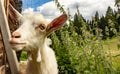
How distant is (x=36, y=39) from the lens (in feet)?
18.3

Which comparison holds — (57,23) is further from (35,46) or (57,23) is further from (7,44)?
(7,44)

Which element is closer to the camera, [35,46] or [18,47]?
[18,47]

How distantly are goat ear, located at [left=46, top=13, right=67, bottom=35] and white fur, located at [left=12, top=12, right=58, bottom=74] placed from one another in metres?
0.08

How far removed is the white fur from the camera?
5422 millimetres

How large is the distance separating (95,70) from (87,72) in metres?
0.27

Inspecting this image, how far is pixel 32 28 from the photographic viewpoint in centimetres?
553

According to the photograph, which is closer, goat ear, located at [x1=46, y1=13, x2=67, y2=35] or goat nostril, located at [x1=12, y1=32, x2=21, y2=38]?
goat nostril, located at [x1=12, y1=32, x2=21, y2=38]

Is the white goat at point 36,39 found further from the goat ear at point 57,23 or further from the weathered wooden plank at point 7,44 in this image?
the weathered wooden plank at point 7,44

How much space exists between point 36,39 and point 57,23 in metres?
0.34

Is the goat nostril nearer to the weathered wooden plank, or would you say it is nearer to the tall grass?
the weathered wooden plank

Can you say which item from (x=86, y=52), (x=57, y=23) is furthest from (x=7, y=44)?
(x=86, y=52)

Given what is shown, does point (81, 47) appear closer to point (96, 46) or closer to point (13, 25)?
point (96, 46)

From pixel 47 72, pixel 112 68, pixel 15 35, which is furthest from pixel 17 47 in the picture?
pixel 112 68

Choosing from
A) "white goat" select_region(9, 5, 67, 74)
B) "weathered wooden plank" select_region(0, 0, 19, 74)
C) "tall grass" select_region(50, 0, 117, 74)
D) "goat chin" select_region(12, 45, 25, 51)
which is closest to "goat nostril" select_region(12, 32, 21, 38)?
"white goat" select_region(9, 5, 67, 74)
